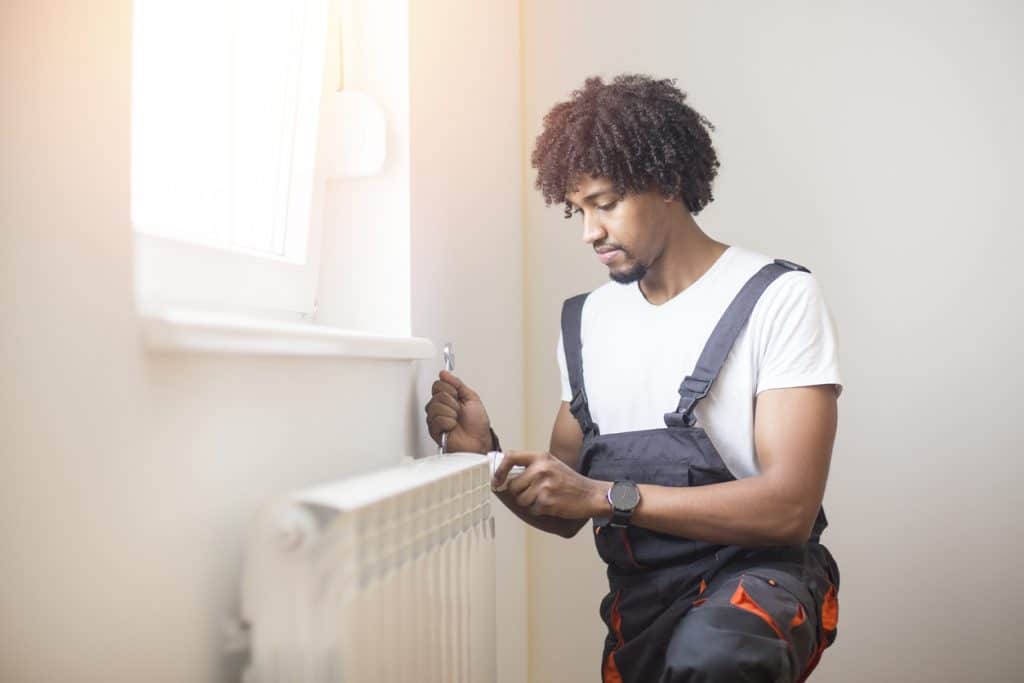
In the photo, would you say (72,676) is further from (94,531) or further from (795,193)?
(795,193)

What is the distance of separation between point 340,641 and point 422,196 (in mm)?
846

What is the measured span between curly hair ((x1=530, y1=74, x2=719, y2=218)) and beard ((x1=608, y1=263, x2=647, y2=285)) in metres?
0.13

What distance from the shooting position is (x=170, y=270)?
104 cm

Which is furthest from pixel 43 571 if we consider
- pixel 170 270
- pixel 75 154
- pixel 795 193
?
pixel 795 193

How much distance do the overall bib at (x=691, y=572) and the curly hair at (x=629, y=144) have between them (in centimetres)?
25

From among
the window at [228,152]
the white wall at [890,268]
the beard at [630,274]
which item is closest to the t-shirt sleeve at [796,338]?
the beard at [630,274]

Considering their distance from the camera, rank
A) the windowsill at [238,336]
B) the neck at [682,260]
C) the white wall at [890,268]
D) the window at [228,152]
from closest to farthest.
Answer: the windowsill at [238,336], the window at [228,152], the neck at [682,260], the white wall at [890,268]

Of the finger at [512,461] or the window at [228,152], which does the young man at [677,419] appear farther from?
the window at [228,152]

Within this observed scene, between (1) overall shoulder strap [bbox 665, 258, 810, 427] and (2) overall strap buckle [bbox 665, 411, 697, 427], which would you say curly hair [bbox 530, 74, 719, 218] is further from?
(2) overall strap buckle [bbox 665, 411, 697, 427]

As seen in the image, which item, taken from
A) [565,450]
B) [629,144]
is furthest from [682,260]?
[565,450]

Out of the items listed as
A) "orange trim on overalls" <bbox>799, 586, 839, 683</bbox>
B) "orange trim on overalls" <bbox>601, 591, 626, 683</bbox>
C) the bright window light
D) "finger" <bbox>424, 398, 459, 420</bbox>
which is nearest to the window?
the bright window light

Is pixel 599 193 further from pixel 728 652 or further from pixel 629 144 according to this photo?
pixel 728 652

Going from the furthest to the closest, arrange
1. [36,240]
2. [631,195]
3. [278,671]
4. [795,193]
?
1. [795,193]
2. [631,195]
3. [278,671]
4. [36,240]

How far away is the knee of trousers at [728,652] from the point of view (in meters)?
1.07
